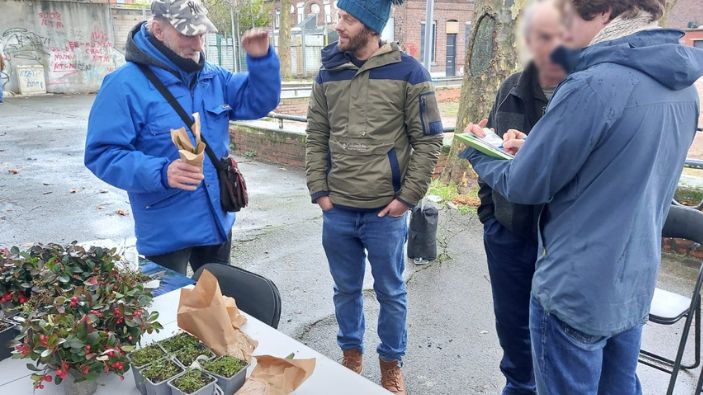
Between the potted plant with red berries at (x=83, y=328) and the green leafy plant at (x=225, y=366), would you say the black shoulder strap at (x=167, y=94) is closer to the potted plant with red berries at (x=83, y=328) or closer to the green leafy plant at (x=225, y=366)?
the potted plant with red berries at (x=83, y=328)

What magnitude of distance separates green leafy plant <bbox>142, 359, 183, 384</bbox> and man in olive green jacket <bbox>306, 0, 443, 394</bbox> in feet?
4.13

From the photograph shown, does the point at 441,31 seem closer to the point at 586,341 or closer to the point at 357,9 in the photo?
the point at 357,9

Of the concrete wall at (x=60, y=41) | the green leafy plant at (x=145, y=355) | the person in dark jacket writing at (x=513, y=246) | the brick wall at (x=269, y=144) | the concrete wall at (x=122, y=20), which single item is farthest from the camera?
the concrete wall at (x=122, y=20)

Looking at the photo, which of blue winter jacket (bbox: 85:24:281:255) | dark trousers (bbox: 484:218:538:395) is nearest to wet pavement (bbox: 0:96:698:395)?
dark trousers (bbox: 484:218:538:395)

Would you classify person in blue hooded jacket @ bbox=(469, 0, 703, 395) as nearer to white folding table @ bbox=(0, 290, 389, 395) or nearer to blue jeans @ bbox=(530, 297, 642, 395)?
blue jeans @ bbox=(530, 297, 642, 395)

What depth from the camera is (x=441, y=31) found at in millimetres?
1564

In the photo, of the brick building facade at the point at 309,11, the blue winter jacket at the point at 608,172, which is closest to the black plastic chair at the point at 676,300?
the blue winter jacket at the point at 608,172

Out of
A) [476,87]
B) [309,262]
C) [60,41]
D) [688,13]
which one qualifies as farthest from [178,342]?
[60,41]

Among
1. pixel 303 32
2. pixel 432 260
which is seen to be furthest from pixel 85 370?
pixel 303 32

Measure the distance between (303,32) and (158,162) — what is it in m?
18.4

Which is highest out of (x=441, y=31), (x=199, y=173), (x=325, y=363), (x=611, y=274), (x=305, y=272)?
(x=441, y=31)

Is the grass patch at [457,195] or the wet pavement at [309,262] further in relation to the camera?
the grass patch at [457,195]

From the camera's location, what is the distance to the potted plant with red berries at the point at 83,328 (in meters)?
1.25

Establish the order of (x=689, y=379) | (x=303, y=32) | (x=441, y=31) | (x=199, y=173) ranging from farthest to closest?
(x=303, y=32)
(x=689, y=379)
(x=199, y=173)
(x=441, y=31)
